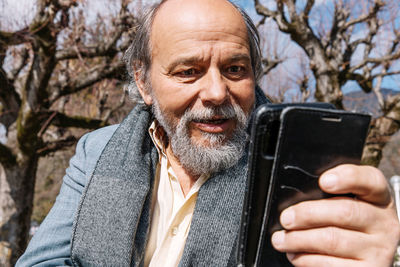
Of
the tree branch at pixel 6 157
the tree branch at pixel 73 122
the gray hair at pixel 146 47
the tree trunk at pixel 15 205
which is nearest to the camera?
the gray hair at pixel 146 47

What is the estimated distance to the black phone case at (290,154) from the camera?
0.84 meters

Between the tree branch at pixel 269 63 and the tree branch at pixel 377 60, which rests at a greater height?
the tree branch at pixel 377 60

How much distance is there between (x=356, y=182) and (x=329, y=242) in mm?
164

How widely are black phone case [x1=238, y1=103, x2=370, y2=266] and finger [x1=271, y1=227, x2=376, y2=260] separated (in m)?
0.07

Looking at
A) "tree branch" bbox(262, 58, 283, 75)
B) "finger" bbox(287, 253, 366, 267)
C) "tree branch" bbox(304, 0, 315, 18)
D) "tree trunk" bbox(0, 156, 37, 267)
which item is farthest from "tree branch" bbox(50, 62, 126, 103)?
"finger" bbox(287, 253, 366, 267)

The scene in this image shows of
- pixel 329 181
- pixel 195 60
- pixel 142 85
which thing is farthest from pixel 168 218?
pixel 329 181

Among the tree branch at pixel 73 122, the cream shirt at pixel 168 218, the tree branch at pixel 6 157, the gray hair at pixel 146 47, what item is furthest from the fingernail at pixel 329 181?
the tree branch at pixel 6 157

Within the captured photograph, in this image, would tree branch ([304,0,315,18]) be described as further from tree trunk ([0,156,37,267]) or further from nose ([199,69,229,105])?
tree trunk ([0,156,37,267])

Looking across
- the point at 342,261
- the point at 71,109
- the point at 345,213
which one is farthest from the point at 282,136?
the point at 71,109

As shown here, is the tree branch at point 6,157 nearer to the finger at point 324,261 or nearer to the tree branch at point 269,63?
the tree branch at point 269,63

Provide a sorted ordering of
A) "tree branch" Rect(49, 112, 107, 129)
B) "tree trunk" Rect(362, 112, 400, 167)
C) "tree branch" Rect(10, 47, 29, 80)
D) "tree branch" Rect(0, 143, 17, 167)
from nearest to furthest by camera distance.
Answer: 1. "tree branch" Rect(0, 143, 17, 167)
2. "tree trunk" Rect(362, 112, 400, 167)
3. "tree branch" Rect(49, 112, 107, 129)
4. "tree branch" Rect(10, 47, 29, 80)

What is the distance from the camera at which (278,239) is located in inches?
34.2

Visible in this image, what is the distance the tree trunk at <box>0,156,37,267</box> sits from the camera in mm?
6156

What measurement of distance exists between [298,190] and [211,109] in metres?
0.77
